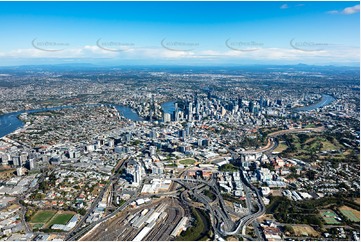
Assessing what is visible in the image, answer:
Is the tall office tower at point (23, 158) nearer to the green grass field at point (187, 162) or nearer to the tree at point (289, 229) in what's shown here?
the green grass field at point (187, 162)

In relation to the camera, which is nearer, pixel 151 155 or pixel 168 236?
pixel 168 236

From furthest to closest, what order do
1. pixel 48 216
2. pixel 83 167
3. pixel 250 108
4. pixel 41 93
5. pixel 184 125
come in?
pixel 41 93 < pixel 250 108 < pixel 184 125 < pixel 83 167 < pixel 48 216

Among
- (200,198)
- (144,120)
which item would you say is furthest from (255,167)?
(144,120)

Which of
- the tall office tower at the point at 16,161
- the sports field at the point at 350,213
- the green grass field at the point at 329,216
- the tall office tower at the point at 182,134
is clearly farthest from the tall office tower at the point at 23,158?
the sports field at the point at 350,213

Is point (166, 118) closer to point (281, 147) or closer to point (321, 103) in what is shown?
point (281, 147)

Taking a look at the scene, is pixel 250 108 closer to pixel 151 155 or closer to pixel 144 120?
pixel 144 120

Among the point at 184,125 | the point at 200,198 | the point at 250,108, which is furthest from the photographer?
the point at 250,108
